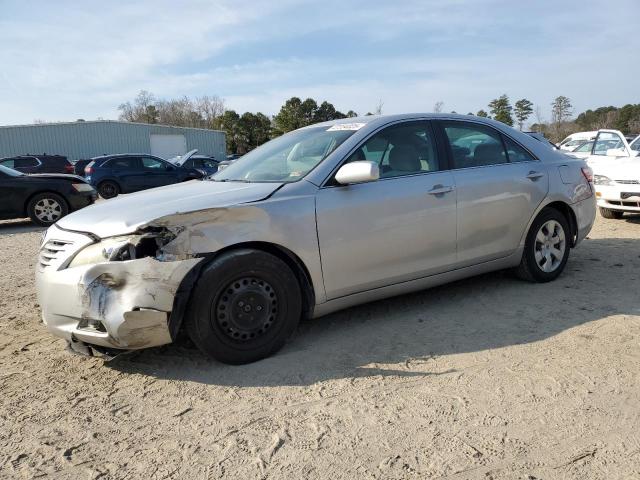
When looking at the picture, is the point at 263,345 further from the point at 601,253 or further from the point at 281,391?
the point at 601,253

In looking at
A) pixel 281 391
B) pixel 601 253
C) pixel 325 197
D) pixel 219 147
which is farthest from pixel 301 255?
pixel 219 147

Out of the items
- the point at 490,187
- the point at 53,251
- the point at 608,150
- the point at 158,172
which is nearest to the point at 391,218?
the point at 490,187

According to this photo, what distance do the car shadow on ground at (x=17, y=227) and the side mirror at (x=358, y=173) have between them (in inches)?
360

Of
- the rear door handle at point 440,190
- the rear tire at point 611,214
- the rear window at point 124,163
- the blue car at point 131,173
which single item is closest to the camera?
the rear door handle at point 440,190

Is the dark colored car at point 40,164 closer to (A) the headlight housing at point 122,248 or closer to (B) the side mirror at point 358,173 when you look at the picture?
(A) the headlight housing at point 122,248

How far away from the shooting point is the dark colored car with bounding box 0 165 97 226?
10727 millimetres

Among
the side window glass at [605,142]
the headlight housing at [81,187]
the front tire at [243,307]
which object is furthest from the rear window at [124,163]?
the front tire at [243,307]

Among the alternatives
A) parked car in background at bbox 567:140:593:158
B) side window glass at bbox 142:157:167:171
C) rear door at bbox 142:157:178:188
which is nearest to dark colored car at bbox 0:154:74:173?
side window glass at bbox 142:157:167:171

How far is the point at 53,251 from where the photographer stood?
3.39m

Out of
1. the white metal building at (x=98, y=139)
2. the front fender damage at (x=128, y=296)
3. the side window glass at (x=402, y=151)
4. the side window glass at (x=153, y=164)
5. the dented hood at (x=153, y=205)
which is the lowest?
the front fender damage at (x=128, y=296)

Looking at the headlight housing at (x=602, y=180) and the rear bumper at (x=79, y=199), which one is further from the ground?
the rear bumper at (x=79, y=199)

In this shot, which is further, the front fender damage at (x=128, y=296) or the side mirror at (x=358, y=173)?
the side mirror at (x=358, y=173)

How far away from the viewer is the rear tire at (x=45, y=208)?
1092 centimetres

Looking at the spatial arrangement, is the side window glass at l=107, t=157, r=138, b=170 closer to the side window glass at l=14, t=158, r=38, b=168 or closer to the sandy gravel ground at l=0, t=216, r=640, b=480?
the side window glass at l=14, t=158, r=38, b=168
